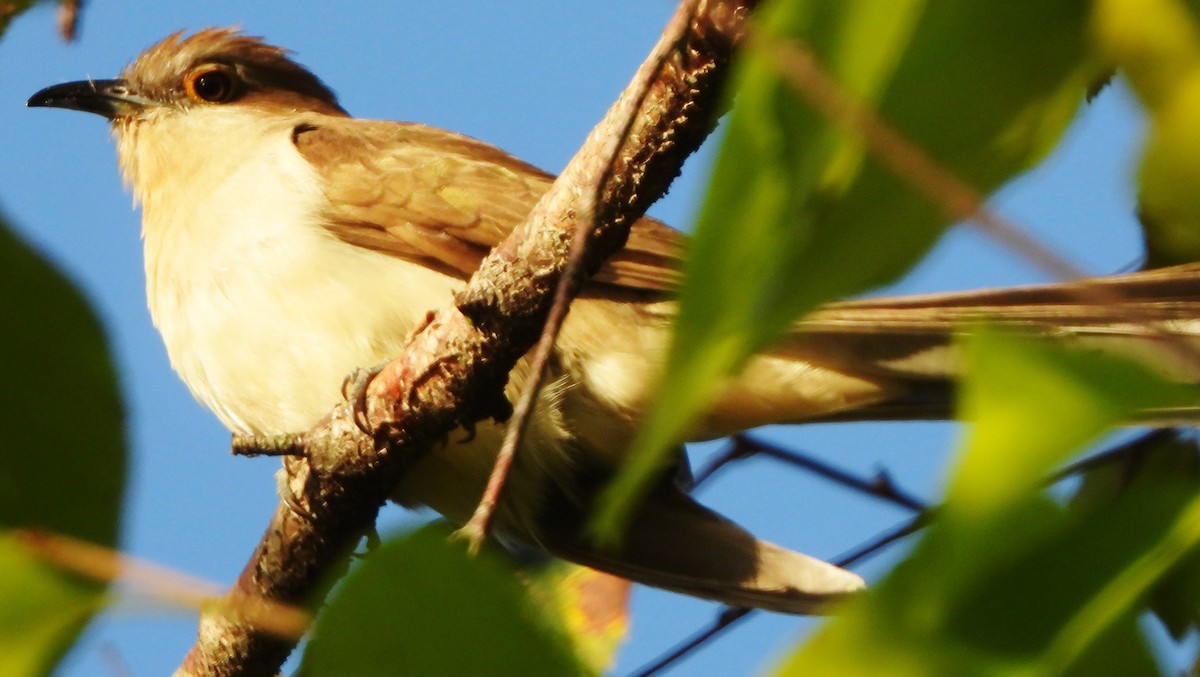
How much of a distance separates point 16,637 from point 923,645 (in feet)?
2.56

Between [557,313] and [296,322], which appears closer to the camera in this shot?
[557,313]

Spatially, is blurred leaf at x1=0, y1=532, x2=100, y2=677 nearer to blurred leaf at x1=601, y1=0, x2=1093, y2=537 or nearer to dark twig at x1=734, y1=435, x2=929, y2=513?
blurred leaf at x1=601, y1=0, x2=1093, y2=537

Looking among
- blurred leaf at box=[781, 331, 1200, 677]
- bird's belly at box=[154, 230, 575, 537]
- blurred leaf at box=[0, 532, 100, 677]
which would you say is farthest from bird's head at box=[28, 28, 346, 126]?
blurred leaf at box=[781, 331, 1200, 677]

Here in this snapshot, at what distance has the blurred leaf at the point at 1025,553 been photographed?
89 centimetres

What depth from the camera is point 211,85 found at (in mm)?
5871

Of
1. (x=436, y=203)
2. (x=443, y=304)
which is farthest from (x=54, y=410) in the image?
(x=436, y=203)

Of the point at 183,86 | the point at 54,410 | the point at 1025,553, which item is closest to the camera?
the point at 1025,553

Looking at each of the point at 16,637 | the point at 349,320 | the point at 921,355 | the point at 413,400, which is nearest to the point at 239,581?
the point at 349,320

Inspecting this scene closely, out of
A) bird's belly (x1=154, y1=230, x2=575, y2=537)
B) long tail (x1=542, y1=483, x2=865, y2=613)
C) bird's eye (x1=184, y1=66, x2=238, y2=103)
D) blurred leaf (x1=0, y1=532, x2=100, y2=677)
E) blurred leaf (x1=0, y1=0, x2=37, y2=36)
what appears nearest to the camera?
blurred leaf (x1=0, y1=532, x2=100, y2=677)

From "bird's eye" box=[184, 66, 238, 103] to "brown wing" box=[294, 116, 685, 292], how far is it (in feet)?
3.44

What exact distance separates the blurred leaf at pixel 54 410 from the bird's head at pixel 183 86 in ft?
14.2

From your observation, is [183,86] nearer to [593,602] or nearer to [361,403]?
[361,403]

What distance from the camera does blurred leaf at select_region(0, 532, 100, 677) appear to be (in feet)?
3.90

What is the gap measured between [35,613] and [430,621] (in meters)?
0.43
